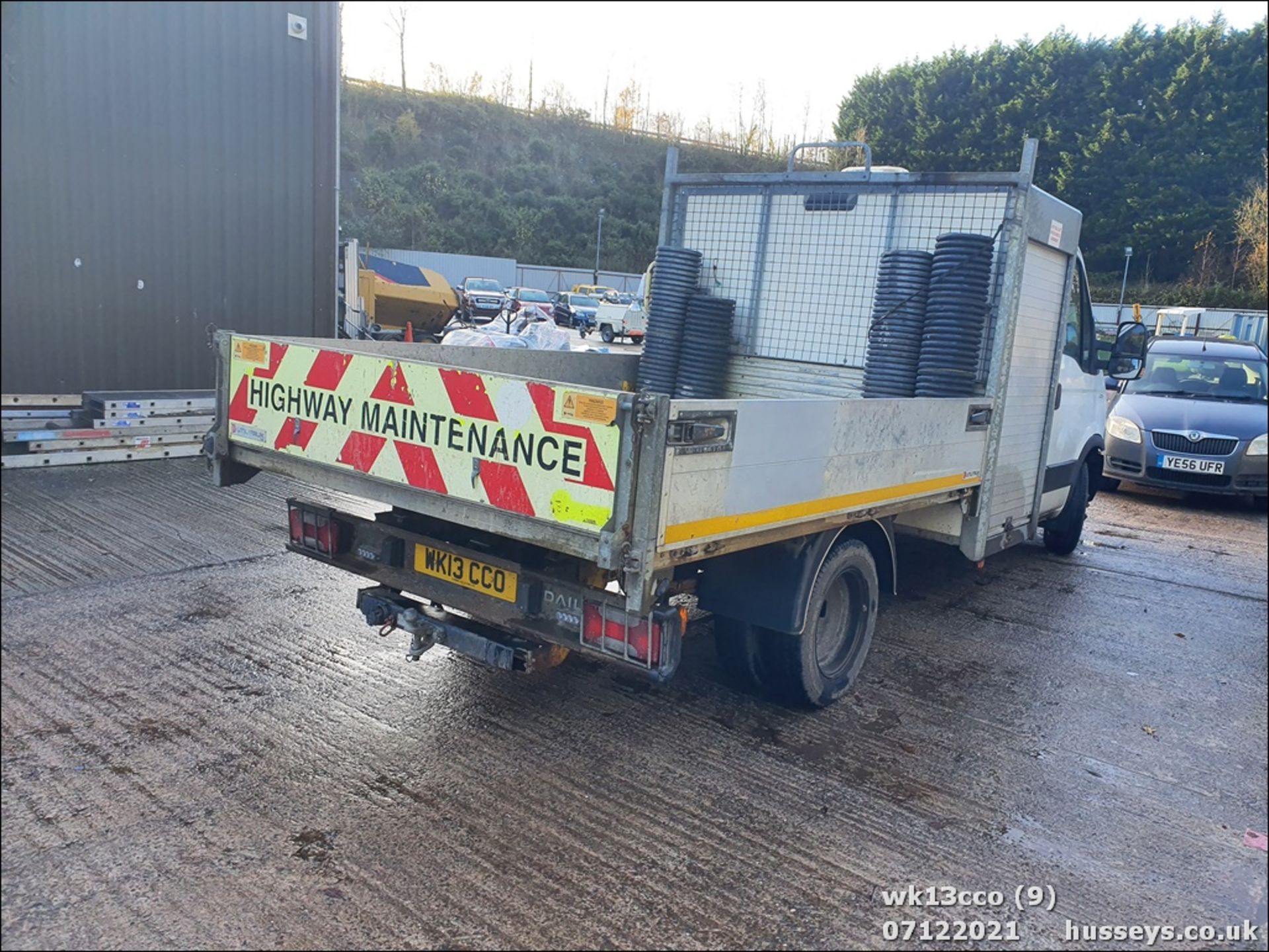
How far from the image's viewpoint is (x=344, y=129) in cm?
4594

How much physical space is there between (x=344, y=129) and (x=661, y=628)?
160 feet

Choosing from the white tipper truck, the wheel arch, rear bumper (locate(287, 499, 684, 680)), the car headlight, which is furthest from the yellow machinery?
the wheel arch

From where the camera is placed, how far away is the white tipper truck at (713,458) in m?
3.09

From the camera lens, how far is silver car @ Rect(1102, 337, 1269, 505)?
9.32 meters

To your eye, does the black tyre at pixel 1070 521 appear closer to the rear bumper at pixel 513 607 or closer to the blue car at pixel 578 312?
the rear bumper at pixel 513 607

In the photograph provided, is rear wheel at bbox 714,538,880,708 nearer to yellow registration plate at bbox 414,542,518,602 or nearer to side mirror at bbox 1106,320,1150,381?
yellow registration plate at bbox 414,542,518,602

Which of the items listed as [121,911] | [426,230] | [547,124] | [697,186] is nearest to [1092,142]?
[697,186]

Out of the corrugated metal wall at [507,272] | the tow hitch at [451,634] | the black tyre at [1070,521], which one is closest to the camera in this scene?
the tow hitch at [451,634]

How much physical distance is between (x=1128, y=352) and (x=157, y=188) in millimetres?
7910

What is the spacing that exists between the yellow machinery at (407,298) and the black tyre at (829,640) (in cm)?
1493

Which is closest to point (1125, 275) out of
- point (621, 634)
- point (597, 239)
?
point (621, 634)

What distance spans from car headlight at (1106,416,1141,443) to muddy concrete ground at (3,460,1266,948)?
4668mm

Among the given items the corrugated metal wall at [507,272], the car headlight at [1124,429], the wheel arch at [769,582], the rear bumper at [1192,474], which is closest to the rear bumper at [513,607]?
the wheel arch at [769,582]

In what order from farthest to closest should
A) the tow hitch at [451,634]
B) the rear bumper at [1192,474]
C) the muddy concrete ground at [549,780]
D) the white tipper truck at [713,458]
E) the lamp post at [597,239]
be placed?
the lamp post at [597,239], the rear bumper at [1192,474], the tow hitch at [451,634], the white tipper truck at [713,458], the muddy concrete ground at [549,780]
